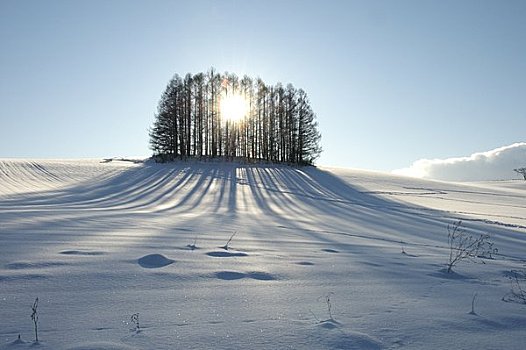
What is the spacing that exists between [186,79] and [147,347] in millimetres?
42303

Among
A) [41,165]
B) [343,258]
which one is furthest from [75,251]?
[41,165]

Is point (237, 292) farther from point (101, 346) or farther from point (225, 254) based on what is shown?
point (225, 254)

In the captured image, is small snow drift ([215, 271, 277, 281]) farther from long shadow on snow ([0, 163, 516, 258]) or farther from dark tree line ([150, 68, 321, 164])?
dark tree line ([150, 68, 321, 164])

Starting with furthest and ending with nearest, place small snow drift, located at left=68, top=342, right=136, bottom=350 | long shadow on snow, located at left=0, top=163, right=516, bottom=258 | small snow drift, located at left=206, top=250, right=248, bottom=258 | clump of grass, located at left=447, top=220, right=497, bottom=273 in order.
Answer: long shadow on snow, located at left=0, top=163, right=516, bottom=258
clump of grass, located at left=447, top=220, right=497, bottom=273
small snow drift, located at left=206, top=250, right=248, bottom=258
small snow drift, located at left=68, top=342, right=136, bottom=350

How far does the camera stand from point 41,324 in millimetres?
2574

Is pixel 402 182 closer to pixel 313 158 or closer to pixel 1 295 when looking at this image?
pixel 313 158

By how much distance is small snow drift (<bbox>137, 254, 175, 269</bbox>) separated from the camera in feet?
13.8

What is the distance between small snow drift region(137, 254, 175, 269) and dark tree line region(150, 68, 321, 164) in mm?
35973

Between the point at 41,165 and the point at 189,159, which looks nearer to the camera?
the point at 41,165

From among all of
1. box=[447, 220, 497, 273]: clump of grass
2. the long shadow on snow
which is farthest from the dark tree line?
box=[447, 220, 497, 273]: clump of grass

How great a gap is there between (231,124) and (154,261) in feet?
130

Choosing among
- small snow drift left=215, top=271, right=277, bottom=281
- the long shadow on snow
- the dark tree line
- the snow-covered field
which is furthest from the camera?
the dark tree line

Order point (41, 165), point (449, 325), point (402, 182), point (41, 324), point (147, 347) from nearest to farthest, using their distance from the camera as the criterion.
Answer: point (147, 347), point (41, 324), point (449, 325), point (41, 165), point (402, 182)

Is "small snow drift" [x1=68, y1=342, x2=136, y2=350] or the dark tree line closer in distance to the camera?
"small snow drift" [x1=68, y1=342, x2=136, y2=350]
